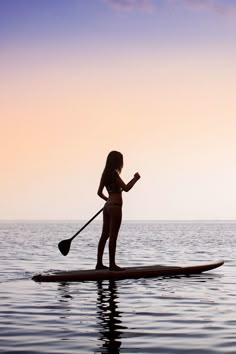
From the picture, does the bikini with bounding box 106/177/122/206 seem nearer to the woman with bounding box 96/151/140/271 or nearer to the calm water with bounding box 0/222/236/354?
the woman with bounding box 96/151/140/271

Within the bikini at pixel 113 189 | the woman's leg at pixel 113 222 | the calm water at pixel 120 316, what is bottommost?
the calm water at pixel 120 316

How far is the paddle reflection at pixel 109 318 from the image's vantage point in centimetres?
659

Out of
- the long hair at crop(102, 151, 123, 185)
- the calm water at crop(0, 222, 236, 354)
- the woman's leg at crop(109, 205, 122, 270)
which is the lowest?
the calm water at crop(0, 222, 236, 354)

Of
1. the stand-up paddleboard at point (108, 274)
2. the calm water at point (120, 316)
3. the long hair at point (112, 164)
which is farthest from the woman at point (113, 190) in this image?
the calm water at point (120, 316)

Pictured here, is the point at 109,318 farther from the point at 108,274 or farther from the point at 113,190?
the point at 113,190

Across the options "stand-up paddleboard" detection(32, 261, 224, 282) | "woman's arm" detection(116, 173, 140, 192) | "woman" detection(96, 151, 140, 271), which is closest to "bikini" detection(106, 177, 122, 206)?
"woman" detection(96, 151, 140, 271)

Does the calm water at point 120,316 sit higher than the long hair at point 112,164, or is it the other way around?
the long hair at point 112,164

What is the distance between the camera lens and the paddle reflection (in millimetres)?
6586

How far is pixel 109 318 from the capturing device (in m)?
8.30

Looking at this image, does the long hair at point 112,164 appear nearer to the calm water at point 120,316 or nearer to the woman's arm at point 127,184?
the woman's arm at point 127,184

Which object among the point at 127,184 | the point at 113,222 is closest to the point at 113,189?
the point at 127,184

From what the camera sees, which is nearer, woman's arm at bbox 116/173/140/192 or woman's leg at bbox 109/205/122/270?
woman's arm at bbox 116/173/140/192

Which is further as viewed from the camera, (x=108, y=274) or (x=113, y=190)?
(x=113, y=190)

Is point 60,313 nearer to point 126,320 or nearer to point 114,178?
point 126,320
